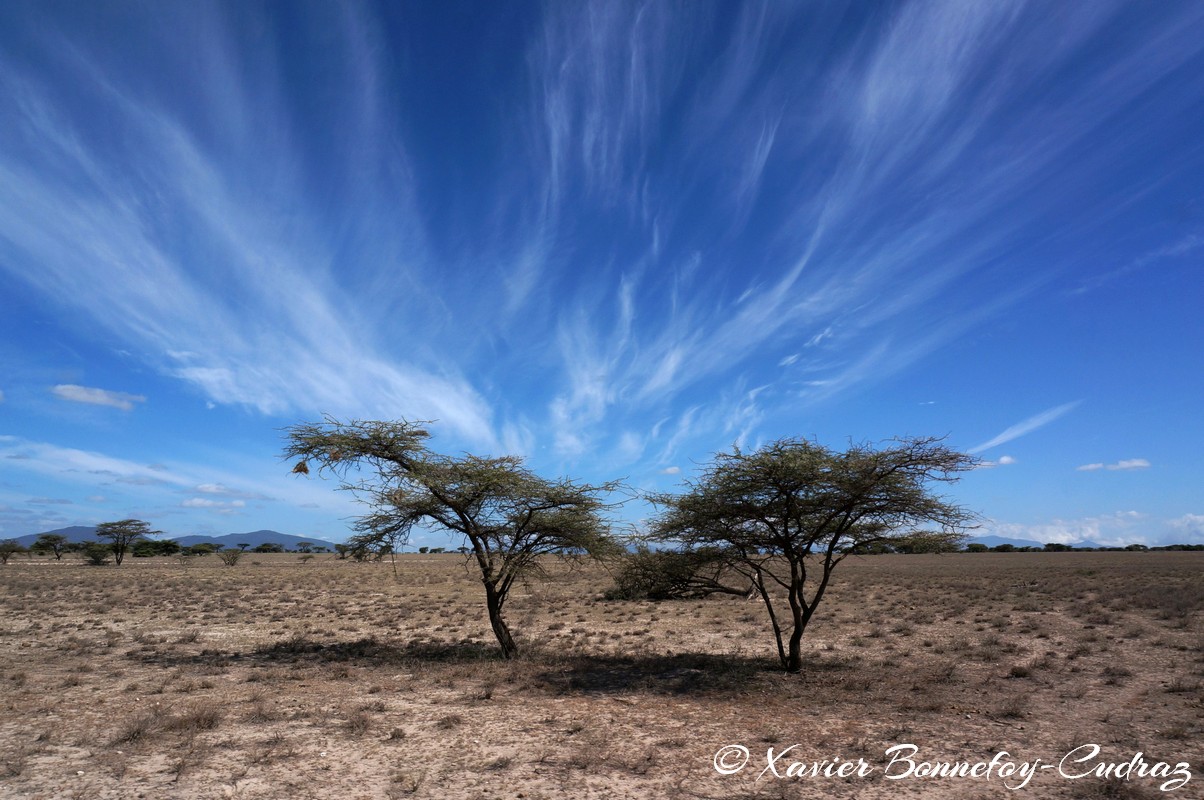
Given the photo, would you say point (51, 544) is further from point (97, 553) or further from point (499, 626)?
point (499, 626)

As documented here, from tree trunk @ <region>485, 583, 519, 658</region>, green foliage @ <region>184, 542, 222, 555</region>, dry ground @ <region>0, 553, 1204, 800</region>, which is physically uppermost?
green foliage @ <region>184, 542, 222, 555</region>

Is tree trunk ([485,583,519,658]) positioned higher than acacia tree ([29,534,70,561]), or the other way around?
acacia tree ([29,534,70,561])

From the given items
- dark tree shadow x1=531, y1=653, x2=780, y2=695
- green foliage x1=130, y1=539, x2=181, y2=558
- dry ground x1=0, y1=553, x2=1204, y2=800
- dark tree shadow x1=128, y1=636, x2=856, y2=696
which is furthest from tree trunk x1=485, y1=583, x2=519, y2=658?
green foliage x1=130, y1=539, x2=181, y2=558

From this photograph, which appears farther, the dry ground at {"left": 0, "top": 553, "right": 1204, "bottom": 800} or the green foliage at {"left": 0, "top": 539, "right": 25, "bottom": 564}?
the green foliage at {"left": 0, "top": 539, "right": 25, "bottom": 564}

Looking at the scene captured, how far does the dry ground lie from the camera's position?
313 inches

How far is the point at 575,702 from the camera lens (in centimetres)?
1205

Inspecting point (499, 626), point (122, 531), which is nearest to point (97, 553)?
point (122, 531)

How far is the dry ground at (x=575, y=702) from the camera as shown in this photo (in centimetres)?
794

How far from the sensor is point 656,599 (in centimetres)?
3244

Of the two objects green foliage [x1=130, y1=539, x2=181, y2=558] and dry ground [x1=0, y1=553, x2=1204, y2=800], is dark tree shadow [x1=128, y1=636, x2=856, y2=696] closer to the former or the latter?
dry ground [x1=0, y1=553, x2=1204, y2=800]

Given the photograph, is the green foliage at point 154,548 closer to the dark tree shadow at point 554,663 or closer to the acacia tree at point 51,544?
the acacia tree at point 51,544

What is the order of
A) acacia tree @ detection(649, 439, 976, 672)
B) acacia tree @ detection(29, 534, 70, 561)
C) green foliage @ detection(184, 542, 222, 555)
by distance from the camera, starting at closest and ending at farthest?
acacia tree @ detection(649, 439, 976, 672) → acacia tree @ detection(29, 534, 70, 561) → green foliage @ detection(184, 542, 222, 555)

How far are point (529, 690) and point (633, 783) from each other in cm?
567

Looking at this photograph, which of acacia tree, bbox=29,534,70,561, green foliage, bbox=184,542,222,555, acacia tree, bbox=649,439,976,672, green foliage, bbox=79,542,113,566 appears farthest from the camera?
green foliage, bbox=184,542,222,555
